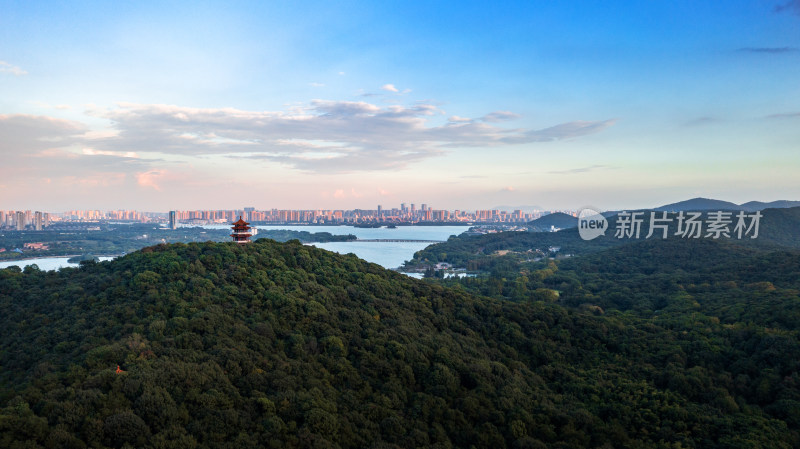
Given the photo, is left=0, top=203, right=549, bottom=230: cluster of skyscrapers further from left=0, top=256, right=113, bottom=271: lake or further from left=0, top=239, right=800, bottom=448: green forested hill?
left=0, top=239, right=800, bottom=448: green forested hill

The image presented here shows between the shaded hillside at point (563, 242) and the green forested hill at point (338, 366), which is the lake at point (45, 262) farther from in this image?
the green forested hill at point (338, 366)

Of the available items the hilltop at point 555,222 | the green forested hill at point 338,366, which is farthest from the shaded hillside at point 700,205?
the green forested hill at point 338,366

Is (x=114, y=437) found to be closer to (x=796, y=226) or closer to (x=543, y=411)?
(x=543, y=411)

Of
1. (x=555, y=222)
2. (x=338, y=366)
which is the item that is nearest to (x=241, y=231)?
(x=338, y=366)

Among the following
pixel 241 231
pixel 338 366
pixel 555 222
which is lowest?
pixel 338 366

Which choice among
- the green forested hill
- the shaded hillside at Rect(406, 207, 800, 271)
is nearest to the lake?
the shaded hillside at Rect(406, 207, 800, 271)

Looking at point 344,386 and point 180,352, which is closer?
point 180,352

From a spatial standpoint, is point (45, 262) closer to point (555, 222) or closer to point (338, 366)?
point (338, 366)

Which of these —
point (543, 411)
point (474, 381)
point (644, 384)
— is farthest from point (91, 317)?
point (644, 384)
